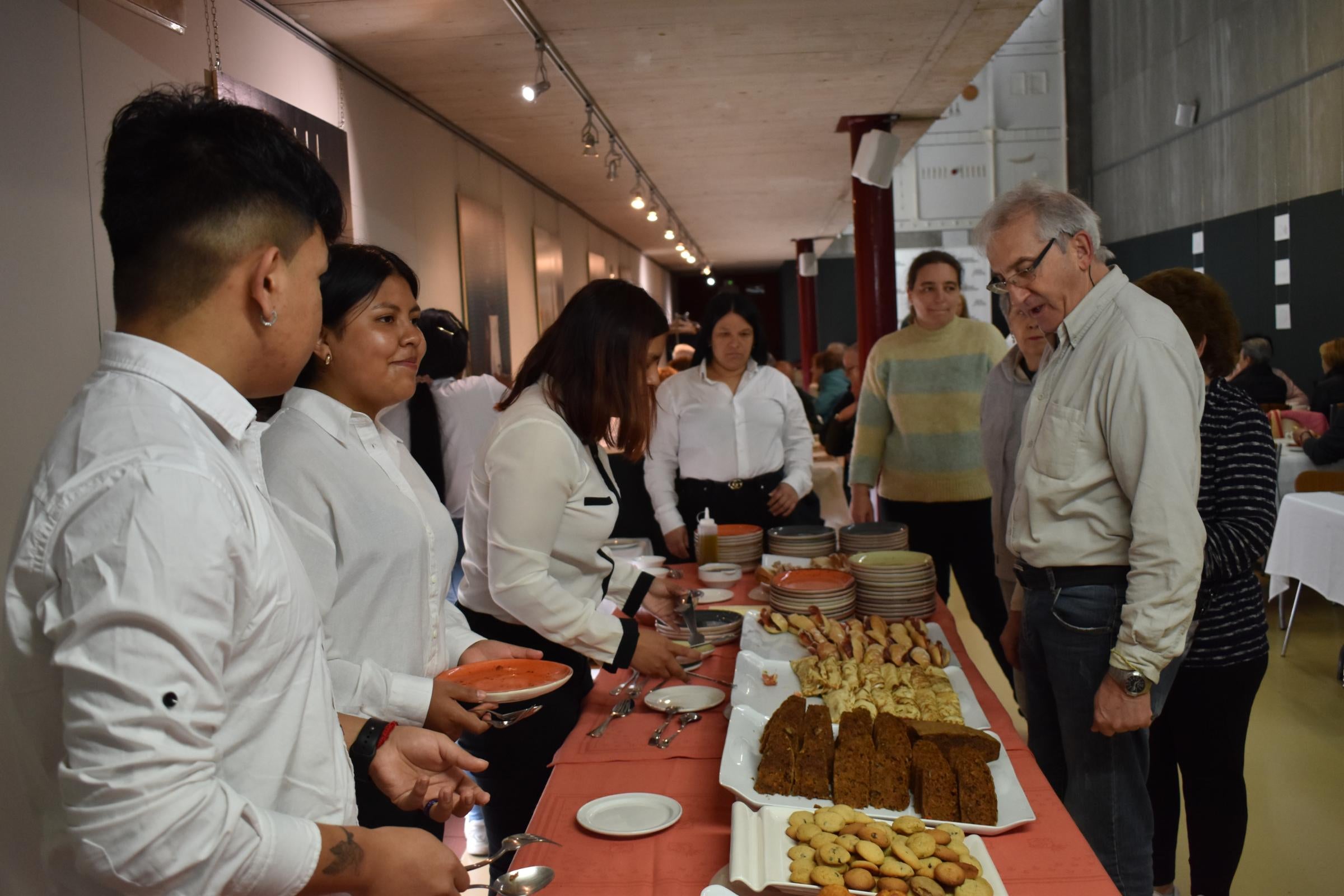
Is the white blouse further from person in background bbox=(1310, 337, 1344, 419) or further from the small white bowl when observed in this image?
person in background bbox=(1310, 337, 1344, 419)

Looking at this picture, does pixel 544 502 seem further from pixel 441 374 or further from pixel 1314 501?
pixel 1314 501

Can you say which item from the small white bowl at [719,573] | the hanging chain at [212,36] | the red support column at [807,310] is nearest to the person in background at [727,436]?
the small white bowl at [719,573]

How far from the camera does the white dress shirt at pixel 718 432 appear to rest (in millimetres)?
3924

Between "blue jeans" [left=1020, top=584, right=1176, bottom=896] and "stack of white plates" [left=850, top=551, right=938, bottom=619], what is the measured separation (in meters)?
Result: 0.59

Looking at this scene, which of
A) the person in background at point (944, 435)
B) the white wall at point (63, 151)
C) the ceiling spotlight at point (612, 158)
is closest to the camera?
the white wall at point (63, 151)

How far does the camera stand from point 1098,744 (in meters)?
1.96

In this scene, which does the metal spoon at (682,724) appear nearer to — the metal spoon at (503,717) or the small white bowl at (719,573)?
the metal spoon at (503,717)

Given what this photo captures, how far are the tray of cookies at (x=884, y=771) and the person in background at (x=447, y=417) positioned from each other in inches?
115

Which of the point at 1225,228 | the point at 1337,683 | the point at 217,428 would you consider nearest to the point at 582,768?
the point at 217,428

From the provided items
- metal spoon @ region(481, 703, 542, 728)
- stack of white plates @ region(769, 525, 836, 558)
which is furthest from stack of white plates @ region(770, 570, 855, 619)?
metal spoon @ region(481, 703, 542, 728)

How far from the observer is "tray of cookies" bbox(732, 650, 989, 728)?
1821mm

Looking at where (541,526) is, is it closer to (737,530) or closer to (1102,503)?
(1102,503)

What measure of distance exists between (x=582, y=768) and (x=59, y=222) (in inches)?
85.7

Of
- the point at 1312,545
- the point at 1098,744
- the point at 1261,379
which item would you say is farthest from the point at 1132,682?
the point at 1261,379
